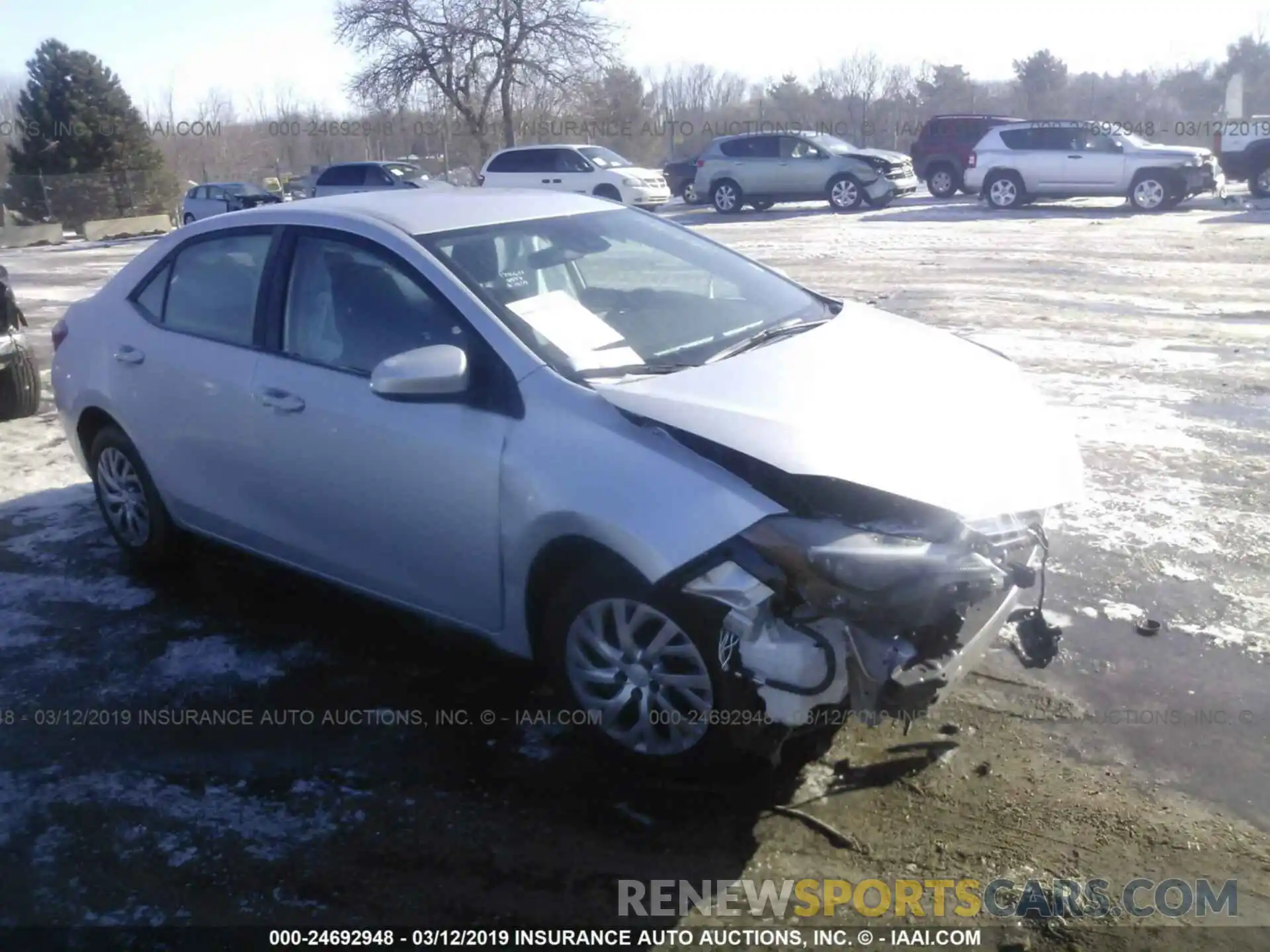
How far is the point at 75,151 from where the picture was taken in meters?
37.8

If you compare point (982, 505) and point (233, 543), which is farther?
point (233, 543)

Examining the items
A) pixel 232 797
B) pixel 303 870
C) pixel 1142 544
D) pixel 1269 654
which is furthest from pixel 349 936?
pixel 1142 544

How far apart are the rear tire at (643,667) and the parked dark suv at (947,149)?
81.3 feet

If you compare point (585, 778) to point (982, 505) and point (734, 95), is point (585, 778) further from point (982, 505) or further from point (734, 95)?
point (734, 95)

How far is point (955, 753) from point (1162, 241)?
601 inches

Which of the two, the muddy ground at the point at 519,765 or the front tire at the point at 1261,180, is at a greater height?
the front tire at the point at 1261,180

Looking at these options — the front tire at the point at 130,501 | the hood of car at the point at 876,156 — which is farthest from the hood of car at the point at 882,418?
the hood of car at the point at 876,156

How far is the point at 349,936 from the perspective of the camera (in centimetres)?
301

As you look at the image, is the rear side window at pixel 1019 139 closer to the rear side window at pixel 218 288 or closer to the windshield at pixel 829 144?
the windshield at pixel 829 144

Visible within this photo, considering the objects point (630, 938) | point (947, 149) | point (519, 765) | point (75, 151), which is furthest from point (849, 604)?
point (75, 151)

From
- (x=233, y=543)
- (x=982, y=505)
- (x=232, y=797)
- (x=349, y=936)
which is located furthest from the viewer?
(x=233, y=543)

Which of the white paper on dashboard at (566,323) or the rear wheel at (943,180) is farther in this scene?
the rear wheel at (943,180)

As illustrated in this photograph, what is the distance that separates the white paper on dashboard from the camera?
12.7ft
